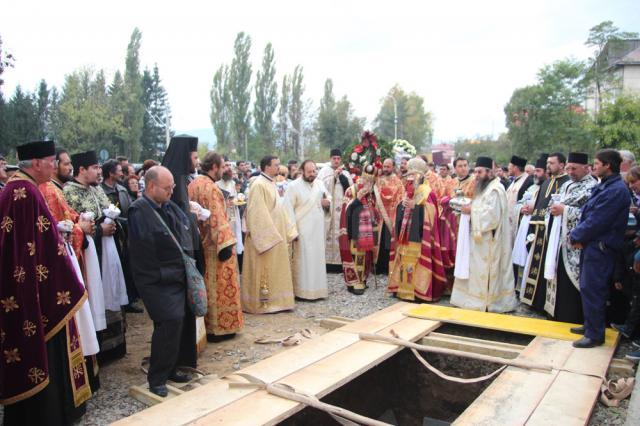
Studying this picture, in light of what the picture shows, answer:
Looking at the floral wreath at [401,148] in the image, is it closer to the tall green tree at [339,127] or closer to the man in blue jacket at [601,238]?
the man in blue jacket at [601,238]

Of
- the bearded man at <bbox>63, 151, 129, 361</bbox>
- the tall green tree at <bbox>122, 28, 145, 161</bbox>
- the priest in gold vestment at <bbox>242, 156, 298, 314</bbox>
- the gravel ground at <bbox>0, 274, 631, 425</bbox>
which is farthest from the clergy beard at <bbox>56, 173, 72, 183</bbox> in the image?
the tall green tree at <bbox>122, 28, 145, 161</bbox>

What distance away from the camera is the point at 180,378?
440 cm

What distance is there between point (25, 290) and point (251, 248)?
11.9ft

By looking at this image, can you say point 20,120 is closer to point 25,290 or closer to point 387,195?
point 387,195

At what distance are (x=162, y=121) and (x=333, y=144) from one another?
2216cm

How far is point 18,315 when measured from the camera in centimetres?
336

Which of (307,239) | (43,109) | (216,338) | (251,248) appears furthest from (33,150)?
(43,109)

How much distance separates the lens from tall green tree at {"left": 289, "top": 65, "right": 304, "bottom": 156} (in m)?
46.6

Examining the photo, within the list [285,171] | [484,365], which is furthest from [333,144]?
[484,365]

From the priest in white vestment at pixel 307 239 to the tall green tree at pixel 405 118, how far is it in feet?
152

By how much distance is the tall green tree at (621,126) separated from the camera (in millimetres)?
23812

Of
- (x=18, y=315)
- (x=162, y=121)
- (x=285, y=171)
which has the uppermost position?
(x=162, y=121)

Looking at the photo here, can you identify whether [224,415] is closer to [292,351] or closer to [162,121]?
[292,351]

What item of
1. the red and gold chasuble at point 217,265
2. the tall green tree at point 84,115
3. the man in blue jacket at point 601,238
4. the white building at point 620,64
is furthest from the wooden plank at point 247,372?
the white building at point 620,64
